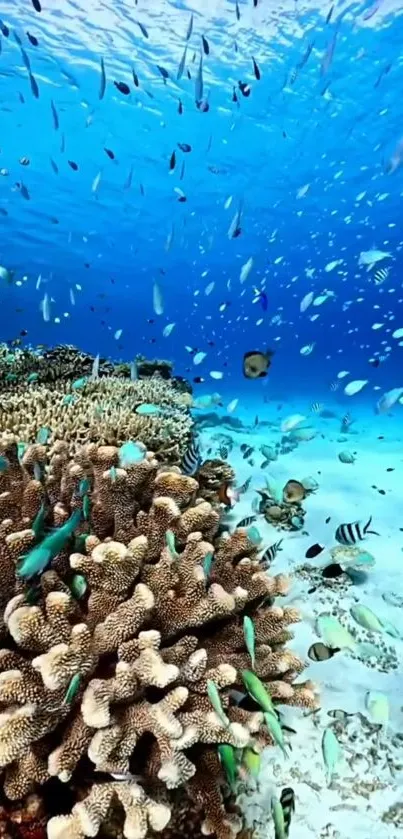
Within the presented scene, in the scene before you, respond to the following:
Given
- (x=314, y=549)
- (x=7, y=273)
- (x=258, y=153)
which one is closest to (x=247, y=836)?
(x=314, y=549)

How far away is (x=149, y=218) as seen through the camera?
178ft

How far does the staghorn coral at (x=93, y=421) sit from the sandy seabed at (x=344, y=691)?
5.96 ft

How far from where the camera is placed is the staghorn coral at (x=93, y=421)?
16.7ft

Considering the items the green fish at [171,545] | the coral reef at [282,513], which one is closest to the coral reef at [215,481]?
the coral reef at [282,513]

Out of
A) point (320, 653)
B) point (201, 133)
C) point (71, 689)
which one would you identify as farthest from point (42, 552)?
point (201, 133)

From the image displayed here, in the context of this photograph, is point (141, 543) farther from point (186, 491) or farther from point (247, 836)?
point (247, 836)

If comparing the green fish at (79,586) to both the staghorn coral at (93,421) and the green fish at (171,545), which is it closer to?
the green fish at (171,545)

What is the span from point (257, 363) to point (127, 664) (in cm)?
413

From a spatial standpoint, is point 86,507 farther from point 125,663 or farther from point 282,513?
point 282,513

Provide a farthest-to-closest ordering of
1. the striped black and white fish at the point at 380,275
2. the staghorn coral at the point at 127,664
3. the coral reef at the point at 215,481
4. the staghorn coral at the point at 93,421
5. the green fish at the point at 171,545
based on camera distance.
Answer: the striped black and white fish at the point at 380,275 < the coral reef at the point at 215,481 < the staghorn coral at the point at 93,421 < the green fish at the point at 171,545 < the staghorn coral at the point at 127,664

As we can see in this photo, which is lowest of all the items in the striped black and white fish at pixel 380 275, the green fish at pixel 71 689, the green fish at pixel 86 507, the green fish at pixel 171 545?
the green fish at pixel 71 689

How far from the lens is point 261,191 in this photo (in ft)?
148

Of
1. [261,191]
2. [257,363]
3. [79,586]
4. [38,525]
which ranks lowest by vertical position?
[79,586]

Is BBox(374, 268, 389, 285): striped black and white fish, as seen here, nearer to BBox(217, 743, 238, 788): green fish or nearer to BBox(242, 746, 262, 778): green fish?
BBox(242, 746, 262, 778): green fish
